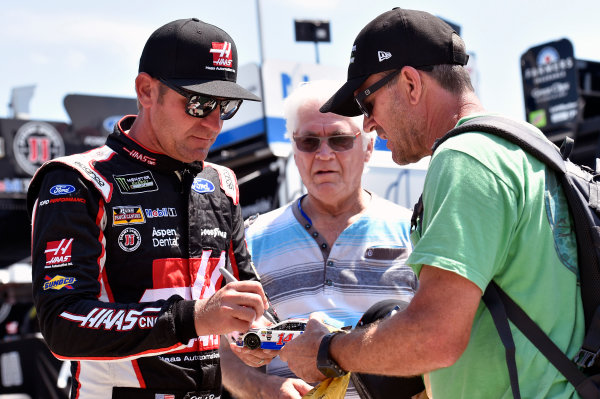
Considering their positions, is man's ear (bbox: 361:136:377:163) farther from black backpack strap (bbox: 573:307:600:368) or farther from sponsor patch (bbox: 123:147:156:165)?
black backpack strap (bbox: 573:307:600:368)

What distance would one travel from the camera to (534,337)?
1.83 meters

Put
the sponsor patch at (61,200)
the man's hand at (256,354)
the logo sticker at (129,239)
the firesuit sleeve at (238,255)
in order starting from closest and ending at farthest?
the sponsor patch at (61,200)
the logo sticker at (129,239)
the man's hand at (256,354)
the firesuit sleeve at (238,255)

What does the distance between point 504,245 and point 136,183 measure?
1300 mm

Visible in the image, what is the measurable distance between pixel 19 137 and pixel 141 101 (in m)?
10.4

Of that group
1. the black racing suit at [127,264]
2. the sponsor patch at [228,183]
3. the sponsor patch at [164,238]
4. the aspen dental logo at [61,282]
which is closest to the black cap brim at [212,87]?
the black racing suit at [127,264]

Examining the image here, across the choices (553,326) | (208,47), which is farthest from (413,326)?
(208,47)

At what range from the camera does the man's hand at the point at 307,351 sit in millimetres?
2189

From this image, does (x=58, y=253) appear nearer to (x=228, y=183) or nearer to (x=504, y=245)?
(x=228, y=183)

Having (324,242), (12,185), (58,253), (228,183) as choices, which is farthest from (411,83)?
(12,185)

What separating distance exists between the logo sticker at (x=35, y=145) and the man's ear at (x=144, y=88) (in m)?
10.0

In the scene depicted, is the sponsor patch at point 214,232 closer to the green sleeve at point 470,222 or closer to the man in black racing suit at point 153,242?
the man in black racing suit at point 153,242

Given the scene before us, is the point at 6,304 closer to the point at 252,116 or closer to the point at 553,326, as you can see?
the point at 252,116

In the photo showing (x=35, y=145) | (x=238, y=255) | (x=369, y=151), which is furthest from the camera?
(x=35, y=145)

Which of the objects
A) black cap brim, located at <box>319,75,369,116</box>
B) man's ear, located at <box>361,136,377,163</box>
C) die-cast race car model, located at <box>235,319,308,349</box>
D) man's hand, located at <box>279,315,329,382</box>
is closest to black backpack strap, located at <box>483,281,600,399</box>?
man's hand, located at <box>279,315,329,382</box>
